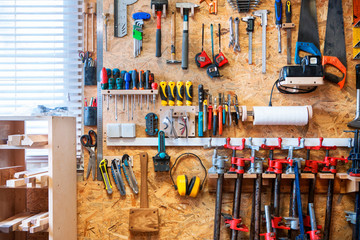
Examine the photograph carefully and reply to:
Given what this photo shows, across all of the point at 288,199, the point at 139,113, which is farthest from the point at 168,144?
the point at 288,199

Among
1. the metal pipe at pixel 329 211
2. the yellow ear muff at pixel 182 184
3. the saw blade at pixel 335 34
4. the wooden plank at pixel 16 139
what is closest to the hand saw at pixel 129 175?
the yellow ear muff at pixel 182 184

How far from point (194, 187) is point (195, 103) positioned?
2.07 ft

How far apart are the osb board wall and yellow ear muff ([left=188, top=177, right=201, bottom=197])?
0.34 ft

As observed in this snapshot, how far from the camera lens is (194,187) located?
2.10m

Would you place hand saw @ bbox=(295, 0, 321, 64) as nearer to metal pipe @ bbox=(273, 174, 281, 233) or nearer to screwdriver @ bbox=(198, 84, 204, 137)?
screwdriver @ bbox=(198, 84, 204, 137)

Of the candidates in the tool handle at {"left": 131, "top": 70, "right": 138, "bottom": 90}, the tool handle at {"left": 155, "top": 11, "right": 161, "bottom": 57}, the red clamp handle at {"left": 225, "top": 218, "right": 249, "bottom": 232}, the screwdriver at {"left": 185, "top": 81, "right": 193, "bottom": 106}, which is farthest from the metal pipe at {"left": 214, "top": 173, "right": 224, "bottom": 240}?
the tool handle at {"left": 155, "top": 11, "right": 161, "bottom": 57}

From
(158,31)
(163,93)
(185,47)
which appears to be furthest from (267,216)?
(158,31)

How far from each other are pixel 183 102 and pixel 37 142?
1.04 metres

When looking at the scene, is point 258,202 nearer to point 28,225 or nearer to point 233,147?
point 233,147

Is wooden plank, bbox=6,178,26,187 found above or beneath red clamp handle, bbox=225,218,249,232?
above

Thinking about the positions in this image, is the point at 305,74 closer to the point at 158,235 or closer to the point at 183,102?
the point at 183,102

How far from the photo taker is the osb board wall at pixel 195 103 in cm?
220

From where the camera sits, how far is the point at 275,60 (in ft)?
7.25

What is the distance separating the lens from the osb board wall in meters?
2.20
